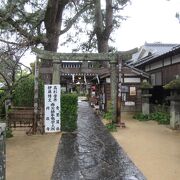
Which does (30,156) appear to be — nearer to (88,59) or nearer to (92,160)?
(92,160)

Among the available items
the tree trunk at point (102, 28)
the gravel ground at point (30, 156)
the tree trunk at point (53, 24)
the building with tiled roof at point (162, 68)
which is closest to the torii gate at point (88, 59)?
the gravel ground at point (30, 156)

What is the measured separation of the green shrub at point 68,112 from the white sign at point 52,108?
0.73m

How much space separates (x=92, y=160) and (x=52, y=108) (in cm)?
609

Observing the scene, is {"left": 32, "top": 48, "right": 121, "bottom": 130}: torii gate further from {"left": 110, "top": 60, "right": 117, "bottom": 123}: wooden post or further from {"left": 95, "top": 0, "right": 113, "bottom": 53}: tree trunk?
{"left": 95, "top": 0, "right": 113, "bottom": 53}: tree trunk

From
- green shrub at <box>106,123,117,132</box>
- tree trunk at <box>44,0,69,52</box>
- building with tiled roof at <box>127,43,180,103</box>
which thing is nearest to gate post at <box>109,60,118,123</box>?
green shrub at <box>106,123,117,132</box>

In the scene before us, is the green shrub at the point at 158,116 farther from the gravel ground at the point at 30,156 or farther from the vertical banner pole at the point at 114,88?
the gravel ground at the point at 30,156

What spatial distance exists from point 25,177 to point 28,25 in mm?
14148

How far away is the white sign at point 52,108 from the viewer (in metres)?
15.3

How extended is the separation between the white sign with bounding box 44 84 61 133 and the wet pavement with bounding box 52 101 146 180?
1393mm

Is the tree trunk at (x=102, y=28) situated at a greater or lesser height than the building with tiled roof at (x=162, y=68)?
greater

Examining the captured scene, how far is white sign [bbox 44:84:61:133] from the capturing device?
15312 mm

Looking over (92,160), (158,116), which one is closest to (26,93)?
(158,116)

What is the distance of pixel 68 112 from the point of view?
53.5 feet

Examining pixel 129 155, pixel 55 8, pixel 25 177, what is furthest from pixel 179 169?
pixel 55 8
